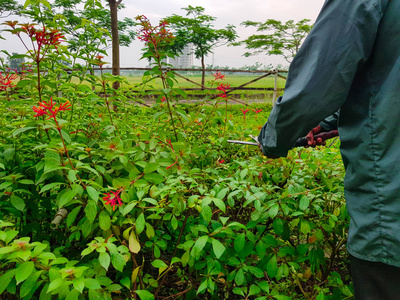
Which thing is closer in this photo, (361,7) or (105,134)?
(361,7)

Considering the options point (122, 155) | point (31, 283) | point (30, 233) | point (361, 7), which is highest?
point (361, 7)

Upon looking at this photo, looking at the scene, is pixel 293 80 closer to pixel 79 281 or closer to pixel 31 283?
pixel 79 281

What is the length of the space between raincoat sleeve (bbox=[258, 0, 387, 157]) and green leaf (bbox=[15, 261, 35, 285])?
2.54 ft

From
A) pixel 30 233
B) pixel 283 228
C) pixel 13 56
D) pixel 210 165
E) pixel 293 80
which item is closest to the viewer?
pixel 293 80

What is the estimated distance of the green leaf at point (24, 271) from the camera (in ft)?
2.54

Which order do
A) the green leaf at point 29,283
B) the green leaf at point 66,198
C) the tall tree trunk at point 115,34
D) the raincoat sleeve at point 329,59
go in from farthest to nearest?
the tall tree trunk at point 115,34
the green leaf at point 66,198
the green leaf at point 29,283
the raincoat sleeve at point 329,59

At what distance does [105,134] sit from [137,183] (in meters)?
0.55

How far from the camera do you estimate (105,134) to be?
1.53 m

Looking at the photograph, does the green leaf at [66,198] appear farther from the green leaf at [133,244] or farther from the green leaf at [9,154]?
the green leaf at [9,154]

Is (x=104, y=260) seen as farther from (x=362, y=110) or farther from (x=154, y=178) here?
(x=362, y=110)

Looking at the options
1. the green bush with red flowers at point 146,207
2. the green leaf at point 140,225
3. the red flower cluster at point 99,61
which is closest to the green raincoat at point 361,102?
the green bush with red flowers at point 146,207

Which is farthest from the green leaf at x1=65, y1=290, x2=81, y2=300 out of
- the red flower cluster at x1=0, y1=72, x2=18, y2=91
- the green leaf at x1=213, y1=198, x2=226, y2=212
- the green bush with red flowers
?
the red flower cluster at x1=0, y1=72, x2=18, y2=91

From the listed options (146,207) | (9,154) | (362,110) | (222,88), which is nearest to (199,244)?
(146,207)

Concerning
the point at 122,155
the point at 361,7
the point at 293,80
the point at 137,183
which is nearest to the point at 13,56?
the point at 122,155
